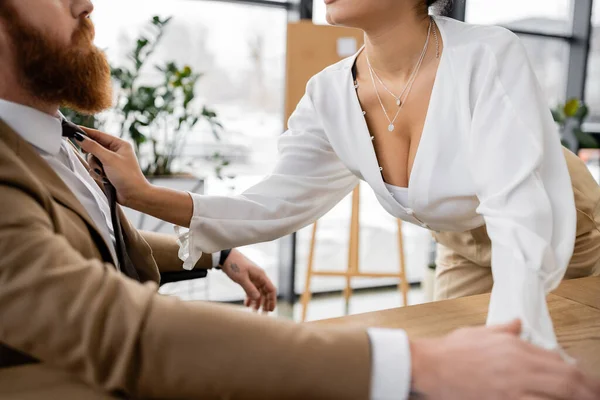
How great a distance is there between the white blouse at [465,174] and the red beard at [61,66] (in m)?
0.42

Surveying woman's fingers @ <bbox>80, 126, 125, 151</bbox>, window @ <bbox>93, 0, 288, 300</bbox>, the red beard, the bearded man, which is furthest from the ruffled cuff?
window @ <bbox>93, 0, 288, 300</bbox>

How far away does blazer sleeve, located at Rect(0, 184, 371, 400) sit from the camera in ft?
2.38

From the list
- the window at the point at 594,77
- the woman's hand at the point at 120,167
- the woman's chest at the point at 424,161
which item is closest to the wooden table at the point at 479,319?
the woman's chest at the point at 424,161

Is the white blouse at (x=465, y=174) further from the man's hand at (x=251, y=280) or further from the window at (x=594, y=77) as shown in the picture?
the window at (x=594, y=77)

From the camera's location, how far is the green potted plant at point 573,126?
4527 mm

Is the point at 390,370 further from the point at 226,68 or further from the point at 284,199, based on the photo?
the point at 226,68

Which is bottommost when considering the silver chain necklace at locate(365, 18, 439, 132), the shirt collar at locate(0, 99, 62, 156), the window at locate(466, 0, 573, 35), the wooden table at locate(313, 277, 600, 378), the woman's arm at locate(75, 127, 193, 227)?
the wooden table at locate(313, 277, 600, 378)

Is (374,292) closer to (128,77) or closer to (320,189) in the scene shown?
(128,77)

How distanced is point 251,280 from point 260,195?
0.92 feet

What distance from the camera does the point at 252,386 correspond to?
2.39ft

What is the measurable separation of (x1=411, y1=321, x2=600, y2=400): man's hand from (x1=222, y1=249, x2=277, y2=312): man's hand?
0.96m

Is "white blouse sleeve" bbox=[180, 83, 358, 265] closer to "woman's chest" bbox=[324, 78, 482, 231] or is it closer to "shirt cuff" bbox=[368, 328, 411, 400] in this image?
"woman's chest" bbox=[324, 78, 482, 231]

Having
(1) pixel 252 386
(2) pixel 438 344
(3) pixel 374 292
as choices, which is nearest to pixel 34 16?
(1) pixel 252 386

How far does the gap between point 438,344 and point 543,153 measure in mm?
545
